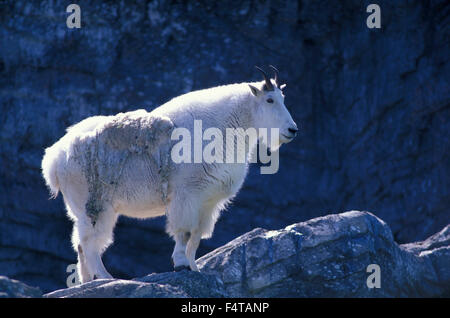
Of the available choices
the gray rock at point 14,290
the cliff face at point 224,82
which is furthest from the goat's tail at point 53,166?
the cliff face at point 224,82

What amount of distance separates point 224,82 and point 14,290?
9.58m

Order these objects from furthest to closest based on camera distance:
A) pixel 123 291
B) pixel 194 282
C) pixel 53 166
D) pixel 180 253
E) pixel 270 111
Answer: pixel 270 111 → pixel 53 166 → pixel 180 253 → pixel 194 282 → pixel 123 291

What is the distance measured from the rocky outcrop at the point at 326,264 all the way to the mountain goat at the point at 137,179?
0.50 metres

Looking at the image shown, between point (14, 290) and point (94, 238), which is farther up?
point (94, 238)

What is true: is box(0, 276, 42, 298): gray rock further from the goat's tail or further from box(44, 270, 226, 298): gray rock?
the goat's tail

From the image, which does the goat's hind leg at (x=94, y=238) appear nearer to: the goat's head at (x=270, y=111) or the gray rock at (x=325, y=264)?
the gray rock at (x=325, y=264)

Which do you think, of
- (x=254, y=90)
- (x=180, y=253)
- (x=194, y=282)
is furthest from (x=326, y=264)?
(x=254, y=90)

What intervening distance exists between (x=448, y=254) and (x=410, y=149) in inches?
221

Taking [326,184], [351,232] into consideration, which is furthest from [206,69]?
[351,232]

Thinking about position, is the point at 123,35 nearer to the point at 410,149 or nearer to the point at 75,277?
the point at 75,277

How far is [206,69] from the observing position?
50.3ft

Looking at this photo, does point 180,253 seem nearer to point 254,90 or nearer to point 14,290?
point 254,90

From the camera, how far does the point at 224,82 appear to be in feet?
50.0

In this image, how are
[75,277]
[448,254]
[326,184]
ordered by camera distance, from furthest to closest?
[326,184], [75,277], [448,254]
